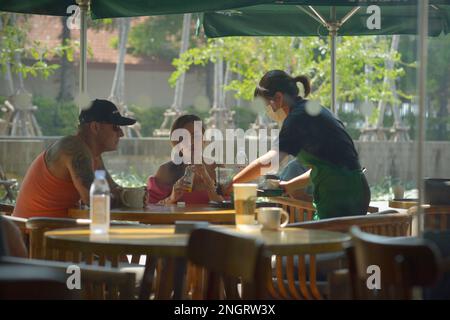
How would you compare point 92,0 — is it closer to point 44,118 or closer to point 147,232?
point 147,232

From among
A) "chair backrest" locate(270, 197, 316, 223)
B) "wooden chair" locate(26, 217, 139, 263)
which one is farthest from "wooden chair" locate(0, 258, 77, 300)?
"chair backrest" locate(270, 197, 316, 223)

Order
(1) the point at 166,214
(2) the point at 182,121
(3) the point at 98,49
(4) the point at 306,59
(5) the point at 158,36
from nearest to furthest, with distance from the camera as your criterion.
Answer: (1) the point at 166,214, (2) the point at 182,121, (4) the point at 306,59, (5) the point at 158,36, (3) the point at 98,49

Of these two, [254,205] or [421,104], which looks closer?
[421,104]

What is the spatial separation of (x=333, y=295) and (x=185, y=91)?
3120 centimetres

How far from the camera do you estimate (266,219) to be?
4.38m

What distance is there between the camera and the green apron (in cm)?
602

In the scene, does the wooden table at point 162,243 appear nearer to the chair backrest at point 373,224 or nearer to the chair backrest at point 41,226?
the chair backrest at point 41,226

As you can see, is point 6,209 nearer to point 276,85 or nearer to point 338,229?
point 276,85

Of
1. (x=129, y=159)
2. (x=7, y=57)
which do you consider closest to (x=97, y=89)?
(x=129, y=159)

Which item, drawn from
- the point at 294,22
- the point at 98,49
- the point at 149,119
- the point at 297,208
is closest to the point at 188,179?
the point at 297,208

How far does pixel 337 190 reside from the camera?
6016 mm

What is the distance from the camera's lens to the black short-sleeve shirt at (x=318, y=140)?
6.05m

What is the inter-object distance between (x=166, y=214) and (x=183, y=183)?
110cm

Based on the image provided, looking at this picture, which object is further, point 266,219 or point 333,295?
point 266,219
